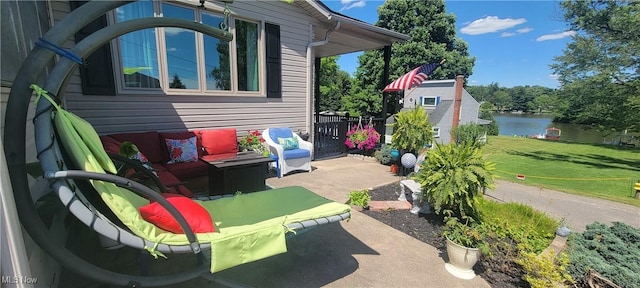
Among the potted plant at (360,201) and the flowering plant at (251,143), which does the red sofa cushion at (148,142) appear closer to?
the flowering plant at (251,143)

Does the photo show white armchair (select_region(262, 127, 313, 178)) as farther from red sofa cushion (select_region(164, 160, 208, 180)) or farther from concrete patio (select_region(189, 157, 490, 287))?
concrete patio (select_region(189, 157, 490, 287))

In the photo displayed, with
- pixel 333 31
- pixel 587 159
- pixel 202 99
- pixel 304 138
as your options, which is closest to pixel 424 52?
pixel 587 159

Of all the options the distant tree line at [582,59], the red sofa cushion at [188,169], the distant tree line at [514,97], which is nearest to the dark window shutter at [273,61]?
the red sofa cushion at [188,169]

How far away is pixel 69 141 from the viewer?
147 centimetres

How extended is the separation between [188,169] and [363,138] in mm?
4638

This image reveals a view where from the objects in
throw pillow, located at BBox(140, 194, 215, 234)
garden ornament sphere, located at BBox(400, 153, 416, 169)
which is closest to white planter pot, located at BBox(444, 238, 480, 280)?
throw pillow, located at BBox(140, 194, 215, 234)

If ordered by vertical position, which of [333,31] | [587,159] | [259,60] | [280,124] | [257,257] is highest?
[333,31]

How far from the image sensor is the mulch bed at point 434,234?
2.39 m

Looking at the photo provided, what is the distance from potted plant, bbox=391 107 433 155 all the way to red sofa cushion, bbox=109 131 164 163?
456cm

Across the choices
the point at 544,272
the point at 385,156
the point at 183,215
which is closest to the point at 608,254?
the point at 544,272

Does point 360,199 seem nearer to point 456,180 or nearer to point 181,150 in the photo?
point 456,180

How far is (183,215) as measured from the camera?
1746 millimetres

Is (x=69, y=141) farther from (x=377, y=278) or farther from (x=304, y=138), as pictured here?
(x=304, y=138)

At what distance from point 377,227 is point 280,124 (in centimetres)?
360
